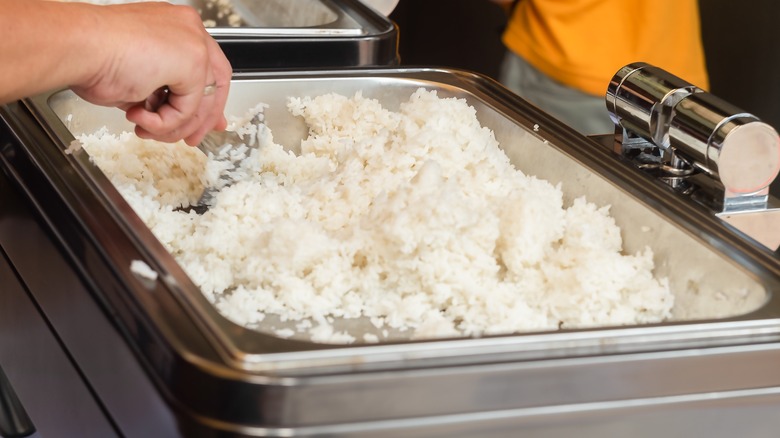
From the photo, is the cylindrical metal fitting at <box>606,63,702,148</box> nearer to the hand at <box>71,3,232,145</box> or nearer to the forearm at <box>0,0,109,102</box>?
the hand at <box>71,3,232,145</box>

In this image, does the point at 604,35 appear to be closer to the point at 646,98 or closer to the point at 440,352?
the point at 646,98

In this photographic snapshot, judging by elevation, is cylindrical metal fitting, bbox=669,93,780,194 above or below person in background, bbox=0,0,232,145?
above

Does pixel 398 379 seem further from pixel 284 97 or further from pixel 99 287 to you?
pixel 284 97

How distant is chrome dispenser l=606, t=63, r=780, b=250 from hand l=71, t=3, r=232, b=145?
55 centimetres

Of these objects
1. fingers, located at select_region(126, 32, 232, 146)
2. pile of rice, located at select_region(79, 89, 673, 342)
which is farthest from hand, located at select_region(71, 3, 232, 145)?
pile of rice, located at select_region(79, 89, 673, 342)

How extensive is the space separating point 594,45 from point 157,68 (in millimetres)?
1416

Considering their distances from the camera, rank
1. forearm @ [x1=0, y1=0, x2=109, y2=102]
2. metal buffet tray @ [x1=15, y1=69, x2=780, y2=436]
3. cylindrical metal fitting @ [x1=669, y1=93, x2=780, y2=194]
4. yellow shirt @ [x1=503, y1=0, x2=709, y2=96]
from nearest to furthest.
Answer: metal buffet tray @ [x1=15, y1=69, x2=780, y2=436] < forearm @ [x1=0, y1=0, x2=109, y2=102] < cylindrical metal fitting @ [x1=669, y1=93, x2=780, y2=194] < yellow shirt @ [x1=503, y1=0, x2=709, y2=96]

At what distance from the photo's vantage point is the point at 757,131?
3.73 feet

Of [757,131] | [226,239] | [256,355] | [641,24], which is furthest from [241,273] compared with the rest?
[641,24]

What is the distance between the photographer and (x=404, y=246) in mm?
1046

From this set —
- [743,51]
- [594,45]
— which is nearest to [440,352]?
[594,45]

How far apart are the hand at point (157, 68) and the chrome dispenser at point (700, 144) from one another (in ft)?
1.80

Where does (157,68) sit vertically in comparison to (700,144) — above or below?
below

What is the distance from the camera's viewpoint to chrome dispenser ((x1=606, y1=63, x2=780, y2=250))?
115cm
